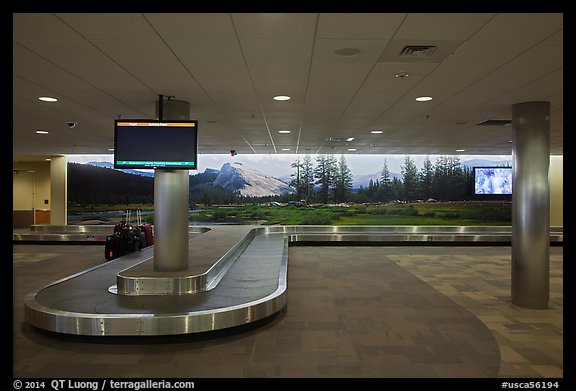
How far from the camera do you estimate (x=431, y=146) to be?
16.3 metres

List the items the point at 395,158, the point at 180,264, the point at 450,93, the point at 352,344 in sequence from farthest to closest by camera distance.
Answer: the point at 395,158, the point at 180,264, the point at 450,93, the point at 352,344

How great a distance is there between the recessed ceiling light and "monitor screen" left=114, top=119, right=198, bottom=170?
283cm

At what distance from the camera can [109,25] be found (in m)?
4.38

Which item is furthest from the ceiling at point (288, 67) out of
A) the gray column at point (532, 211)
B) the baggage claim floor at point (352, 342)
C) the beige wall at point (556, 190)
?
the beige wall at point (556, 190)

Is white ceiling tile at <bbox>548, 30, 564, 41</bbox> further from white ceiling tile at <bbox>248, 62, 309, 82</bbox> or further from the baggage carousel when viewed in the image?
the baggage carousel

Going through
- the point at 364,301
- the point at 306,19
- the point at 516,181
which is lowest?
the point at 364,301

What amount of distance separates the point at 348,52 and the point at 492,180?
1653 cm

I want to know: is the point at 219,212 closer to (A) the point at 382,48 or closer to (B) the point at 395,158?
(B) the point at 395,158

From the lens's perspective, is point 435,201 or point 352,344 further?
point 435,201

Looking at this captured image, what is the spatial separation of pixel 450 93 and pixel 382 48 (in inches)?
110

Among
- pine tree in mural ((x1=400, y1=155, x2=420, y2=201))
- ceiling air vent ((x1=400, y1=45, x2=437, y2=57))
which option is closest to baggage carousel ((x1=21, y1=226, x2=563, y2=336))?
ceiling air vent ((x1=400, y1=45, x2=437, y2=57))

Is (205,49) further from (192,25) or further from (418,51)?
(418,51)

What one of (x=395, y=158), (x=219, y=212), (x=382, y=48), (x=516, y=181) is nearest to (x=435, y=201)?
(x=395, y=158)

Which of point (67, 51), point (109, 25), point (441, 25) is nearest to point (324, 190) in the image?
point (67, 51)
